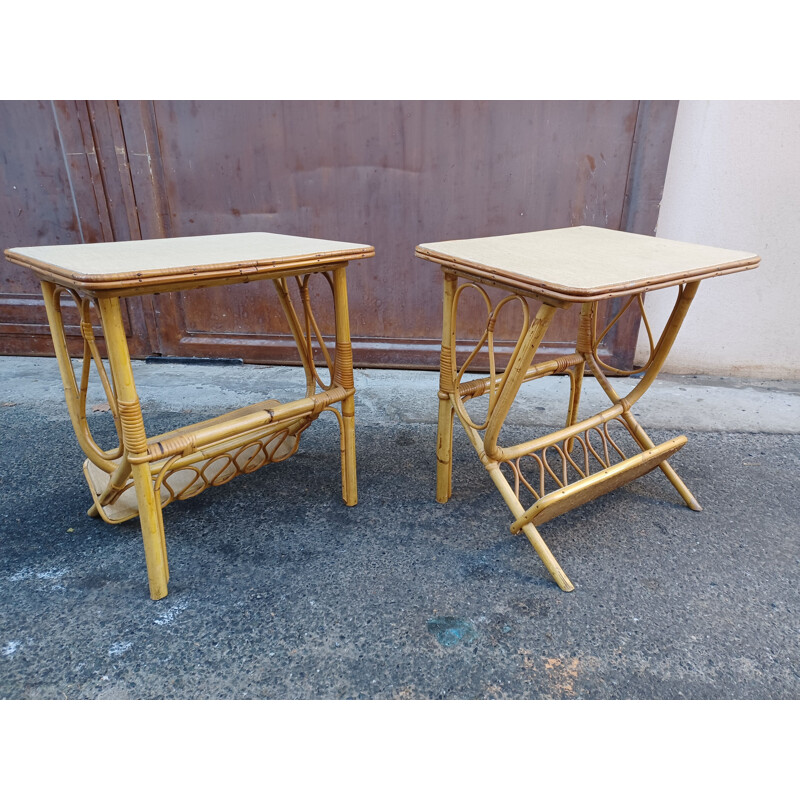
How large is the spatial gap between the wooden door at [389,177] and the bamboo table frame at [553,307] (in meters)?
0.99

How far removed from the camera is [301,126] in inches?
113

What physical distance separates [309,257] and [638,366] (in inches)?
88.8

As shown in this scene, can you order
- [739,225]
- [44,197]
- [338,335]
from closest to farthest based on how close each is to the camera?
[338,335]
[739,225]
[44,197]

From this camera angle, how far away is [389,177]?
115 inches

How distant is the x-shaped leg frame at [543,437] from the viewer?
1.57 meters

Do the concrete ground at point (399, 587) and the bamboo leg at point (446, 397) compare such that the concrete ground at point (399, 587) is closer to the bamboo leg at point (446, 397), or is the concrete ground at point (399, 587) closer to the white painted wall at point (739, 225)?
the bamboo leg at point (446, 397)

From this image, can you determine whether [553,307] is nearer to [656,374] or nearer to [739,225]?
[656,374]

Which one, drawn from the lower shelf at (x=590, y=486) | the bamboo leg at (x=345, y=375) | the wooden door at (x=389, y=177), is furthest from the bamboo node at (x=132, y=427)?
the wooden door at (x=389, y=177)

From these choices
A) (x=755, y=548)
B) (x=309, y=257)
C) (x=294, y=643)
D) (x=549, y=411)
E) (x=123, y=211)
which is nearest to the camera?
(x=294, y=643)

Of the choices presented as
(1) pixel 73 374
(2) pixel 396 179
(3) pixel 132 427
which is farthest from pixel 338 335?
(2) pixel 396 179

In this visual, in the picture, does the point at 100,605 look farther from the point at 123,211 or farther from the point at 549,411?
the point at 123,211

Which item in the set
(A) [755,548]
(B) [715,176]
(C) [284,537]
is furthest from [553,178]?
(C) [284,537]

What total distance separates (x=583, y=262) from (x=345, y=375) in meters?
0.79

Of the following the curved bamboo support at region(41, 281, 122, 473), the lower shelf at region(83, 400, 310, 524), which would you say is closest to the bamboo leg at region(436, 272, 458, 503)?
the lower shelf at region(83, 400, 310, 524)
